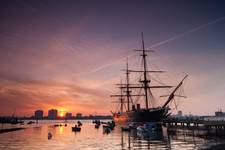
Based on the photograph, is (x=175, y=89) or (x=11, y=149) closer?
(x=11, y=149)

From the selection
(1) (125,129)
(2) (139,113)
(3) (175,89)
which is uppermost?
(3) (175,89)

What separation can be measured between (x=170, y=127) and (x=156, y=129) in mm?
6084

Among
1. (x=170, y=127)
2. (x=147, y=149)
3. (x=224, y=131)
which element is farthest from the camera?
(x=170, y=127)

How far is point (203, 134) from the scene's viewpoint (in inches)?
1918

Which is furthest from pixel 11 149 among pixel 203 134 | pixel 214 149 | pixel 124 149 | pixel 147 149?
pixel 203 134

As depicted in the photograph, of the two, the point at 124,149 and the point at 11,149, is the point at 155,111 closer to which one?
the point at 124,149

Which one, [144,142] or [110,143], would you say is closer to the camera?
[110,143]

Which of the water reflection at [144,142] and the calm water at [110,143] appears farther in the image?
the calm water at [110,143]

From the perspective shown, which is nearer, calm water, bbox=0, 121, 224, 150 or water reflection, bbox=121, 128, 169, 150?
water reflection, bbox=121, 128, 169, 150

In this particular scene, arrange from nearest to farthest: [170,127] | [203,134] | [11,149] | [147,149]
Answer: [147,149] < [11,149] < [203,134] < [170,127]

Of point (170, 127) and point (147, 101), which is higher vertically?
point (147, 101)

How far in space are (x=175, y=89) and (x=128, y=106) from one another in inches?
2342

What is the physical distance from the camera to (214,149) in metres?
27.3

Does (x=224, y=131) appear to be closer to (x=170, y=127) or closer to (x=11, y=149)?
(x=170, y=127)
